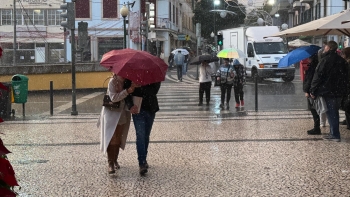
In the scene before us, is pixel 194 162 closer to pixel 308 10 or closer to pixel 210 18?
pixel 308 10

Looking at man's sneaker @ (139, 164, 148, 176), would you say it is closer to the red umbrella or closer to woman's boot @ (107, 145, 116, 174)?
woman's boot @ (107, 145, 116, 174)

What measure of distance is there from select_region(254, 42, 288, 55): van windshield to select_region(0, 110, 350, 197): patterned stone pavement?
1544 cm

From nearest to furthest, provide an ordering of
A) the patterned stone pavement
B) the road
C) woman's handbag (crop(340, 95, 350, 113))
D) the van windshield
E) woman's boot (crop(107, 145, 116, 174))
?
the patterned stone pavement
woman's boot (crop(107, 145, 116, 174))
woman's handbag (crop(340, 95, 350, 113))
the road
the van windshield

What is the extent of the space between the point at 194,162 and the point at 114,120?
1502mm

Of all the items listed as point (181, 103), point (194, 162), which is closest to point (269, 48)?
point (181, 103)

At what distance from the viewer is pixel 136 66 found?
6203 millimetres

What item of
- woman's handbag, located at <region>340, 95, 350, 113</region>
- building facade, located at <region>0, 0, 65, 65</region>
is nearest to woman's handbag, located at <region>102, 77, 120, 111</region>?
woman's handbag, located at <region>340, 95, 350, 113</region>

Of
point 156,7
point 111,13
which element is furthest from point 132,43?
point 156,7

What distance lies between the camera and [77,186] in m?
6.23

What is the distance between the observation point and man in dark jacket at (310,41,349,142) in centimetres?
874

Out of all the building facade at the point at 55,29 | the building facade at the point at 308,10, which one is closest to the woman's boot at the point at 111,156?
the building facade at the point at 308,10

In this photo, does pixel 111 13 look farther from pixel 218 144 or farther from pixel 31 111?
pixel 218 144

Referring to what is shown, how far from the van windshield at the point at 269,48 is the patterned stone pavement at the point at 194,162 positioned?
50.6ft

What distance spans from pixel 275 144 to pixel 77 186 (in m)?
3.90
